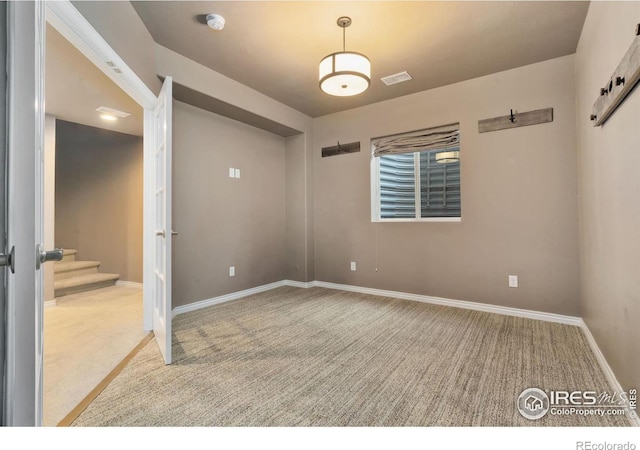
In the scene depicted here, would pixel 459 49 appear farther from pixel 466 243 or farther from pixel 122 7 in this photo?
pixel 122 7

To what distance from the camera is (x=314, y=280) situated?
4.77m

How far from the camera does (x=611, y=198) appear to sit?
6.28 feet

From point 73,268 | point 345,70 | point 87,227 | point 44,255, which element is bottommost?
point 73,268

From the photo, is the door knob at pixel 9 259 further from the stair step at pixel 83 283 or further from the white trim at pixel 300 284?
the stair step at pixel 83 283

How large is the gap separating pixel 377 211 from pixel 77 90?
3630 millimetres

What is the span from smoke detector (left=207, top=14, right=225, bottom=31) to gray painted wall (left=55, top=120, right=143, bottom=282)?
2.97m

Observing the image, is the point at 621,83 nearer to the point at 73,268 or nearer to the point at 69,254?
the point at 73,268

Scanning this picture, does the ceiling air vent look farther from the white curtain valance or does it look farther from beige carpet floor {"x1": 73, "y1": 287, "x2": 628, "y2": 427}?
beige carpet floor {"x1": 73, "y1": 287, "x2": 628, "y2": 427}

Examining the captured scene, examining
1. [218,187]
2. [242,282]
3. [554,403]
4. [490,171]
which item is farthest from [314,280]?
[554,403]

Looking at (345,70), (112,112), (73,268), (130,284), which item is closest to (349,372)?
(345,70)

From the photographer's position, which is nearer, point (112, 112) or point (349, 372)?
point (349, 372)

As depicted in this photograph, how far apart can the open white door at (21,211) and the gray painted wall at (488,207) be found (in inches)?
143

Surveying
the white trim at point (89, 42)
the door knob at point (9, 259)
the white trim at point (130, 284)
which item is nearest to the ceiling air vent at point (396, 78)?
the white trim at point (89, 42)

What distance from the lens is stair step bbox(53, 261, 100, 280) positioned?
441 cm
